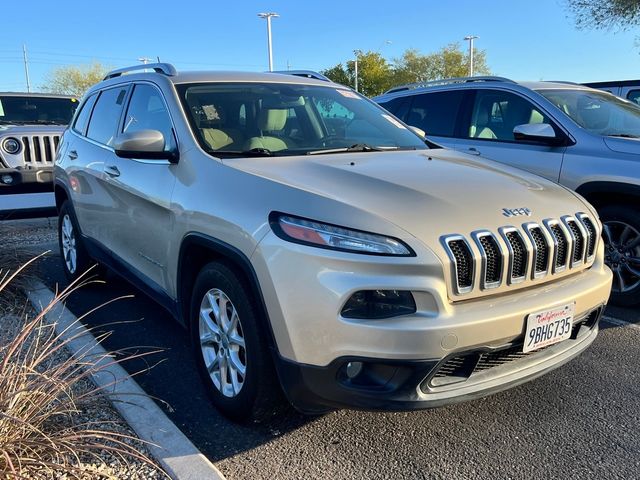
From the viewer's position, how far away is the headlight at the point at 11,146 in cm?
741

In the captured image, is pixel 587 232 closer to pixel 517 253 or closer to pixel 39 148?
pixel 517 253

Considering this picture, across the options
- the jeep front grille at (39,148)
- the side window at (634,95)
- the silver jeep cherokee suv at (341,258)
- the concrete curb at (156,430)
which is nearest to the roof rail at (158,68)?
the silver jeep cherokee suv at (341,258)

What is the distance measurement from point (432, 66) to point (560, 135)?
48.0 m

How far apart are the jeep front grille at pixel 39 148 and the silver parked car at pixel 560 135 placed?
470cm

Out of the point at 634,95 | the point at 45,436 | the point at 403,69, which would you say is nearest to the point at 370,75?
the point at 403,69

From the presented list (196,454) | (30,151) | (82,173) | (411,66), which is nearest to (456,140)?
(82,173)

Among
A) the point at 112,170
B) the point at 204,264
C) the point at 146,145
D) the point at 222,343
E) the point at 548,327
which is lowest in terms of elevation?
the point at 222,343

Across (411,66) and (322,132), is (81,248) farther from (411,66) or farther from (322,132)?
(411,66)

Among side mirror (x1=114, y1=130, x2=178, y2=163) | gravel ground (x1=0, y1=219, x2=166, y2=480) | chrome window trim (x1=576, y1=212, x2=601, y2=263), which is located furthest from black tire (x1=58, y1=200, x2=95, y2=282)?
chrome window trim (x1=576, y1=212, x2=601, y2=263)

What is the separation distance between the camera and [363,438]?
2807mm

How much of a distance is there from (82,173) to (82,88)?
172 feet

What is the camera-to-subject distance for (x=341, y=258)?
7.52ft

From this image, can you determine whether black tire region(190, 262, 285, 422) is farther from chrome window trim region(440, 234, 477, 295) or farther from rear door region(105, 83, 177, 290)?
chrome window trim region(440, 234, 477, 295)

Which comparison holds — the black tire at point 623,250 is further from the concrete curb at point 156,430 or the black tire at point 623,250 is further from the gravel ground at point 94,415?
the gravel ground at point 94,415
